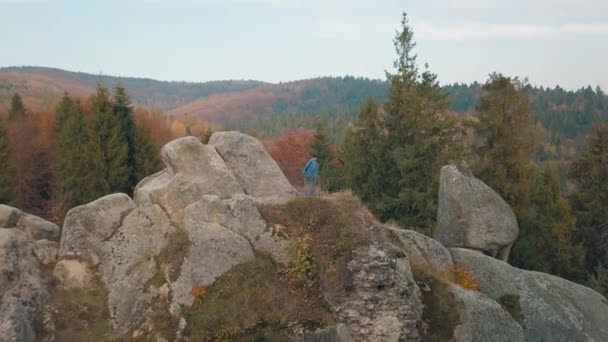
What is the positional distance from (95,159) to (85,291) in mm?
27105

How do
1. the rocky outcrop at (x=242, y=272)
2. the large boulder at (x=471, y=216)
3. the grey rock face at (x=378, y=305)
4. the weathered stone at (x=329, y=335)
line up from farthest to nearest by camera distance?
the large boulder at (x=471, y=216) < the rocky outcrop at (x=242, y=272) < the grey rock face at (x=378, y=305) < the weathered stone at (x=329, y=335)

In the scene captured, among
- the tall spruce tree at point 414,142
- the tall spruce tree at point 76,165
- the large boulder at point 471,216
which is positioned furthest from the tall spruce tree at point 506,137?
the tall spruce tree at point 76,165

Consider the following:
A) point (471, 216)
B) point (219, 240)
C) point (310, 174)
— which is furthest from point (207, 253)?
point (471, 216)

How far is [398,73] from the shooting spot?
46219mm

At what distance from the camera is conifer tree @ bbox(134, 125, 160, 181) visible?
1951 inches

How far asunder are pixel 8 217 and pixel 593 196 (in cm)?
4330

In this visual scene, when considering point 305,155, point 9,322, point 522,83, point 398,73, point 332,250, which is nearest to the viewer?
point 9,322

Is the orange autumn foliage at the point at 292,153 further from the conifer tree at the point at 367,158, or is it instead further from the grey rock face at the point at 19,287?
the grey rock face at the point at 19,287

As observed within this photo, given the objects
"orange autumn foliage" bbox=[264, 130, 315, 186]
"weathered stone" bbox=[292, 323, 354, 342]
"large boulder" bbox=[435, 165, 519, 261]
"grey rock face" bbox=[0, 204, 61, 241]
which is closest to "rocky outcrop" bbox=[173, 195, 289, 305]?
"weathered stone" bbox=[292, 323, 354, 342]

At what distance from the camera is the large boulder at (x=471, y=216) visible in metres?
30.0

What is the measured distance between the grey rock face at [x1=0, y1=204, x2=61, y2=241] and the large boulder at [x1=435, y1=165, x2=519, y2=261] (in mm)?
19887

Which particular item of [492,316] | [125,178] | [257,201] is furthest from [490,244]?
[125,178]

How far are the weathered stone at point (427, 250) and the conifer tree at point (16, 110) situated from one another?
158 ft

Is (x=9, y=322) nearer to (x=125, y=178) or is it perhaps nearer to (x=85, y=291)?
(x=85, y=291)
